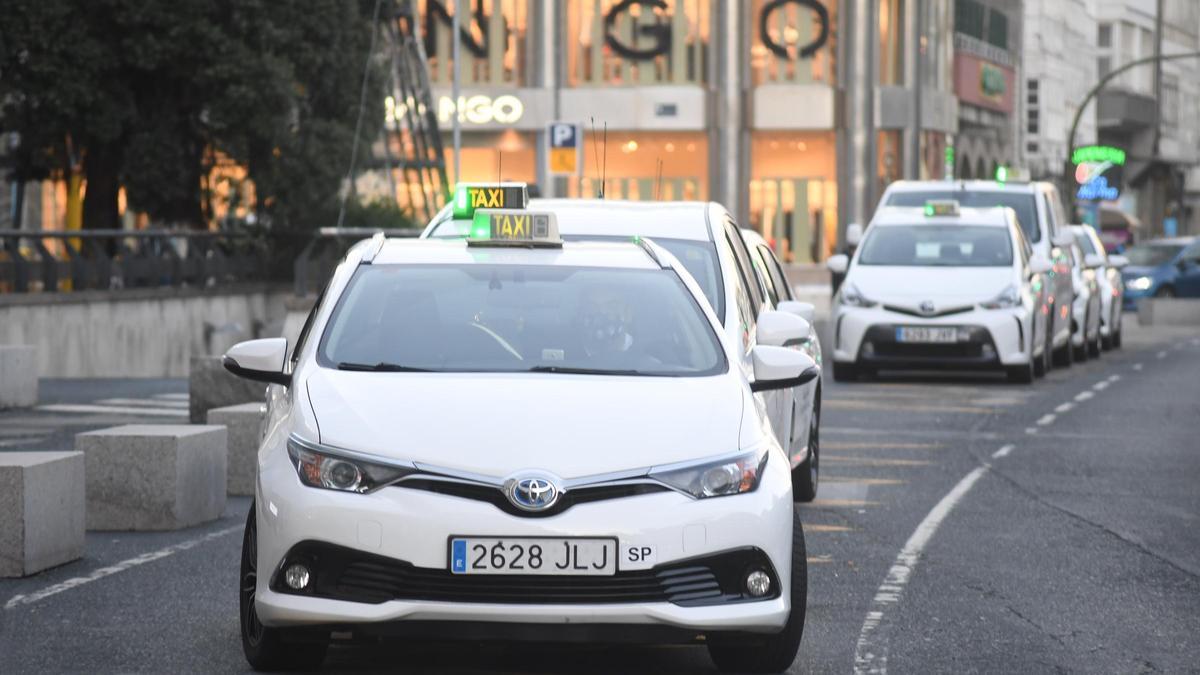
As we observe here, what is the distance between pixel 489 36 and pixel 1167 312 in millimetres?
28244

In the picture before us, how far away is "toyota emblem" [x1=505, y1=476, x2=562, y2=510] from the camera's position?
6.90m

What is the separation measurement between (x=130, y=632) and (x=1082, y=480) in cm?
767

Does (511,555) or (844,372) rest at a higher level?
(511,555)

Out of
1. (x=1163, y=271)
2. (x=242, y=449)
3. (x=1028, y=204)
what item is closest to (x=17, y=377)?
(x=242, y=449)

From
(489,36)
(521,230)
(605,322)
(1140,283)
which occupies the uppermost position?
(489,36)

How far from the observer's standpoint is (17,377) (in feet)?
68.1

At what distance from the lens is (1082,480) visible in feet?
48.1

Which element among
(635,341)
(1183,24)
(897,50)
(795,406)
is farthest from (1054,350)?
(1183,24)

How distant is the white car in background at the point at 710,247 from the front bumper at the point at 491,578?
307 cm

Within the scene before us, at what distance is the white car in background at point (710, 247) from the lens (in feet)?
35.4

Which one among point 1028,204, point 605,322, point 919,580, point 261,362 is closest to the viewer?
point 261,362

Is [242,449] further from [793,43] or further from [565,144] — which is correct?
[793,43]

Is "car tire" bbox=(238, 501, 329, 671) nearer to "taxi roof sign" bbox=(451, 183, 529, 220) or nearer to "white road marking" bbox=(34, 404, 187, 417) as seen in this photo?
"taxi roof sign" bbox=(451, 183, 529, 220)

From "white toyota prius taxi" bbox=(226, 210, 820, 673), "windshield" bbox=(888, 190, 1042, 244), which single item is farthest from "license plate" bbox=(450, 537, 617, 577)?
"windshield" bbox=(888, 190, 1042, 244)
